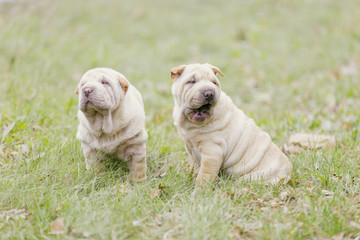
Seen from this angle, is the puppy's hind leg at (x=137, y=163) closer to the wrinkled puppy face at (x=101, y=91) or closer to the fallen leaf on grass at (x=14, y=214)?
the wrinkled puppy face at (x=101, y=91)

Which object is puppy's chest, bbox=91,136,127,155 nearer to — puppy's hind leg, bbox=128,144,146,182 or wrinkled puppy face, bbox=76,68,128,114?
puppy's hind leg, bbox=128,144,146,182

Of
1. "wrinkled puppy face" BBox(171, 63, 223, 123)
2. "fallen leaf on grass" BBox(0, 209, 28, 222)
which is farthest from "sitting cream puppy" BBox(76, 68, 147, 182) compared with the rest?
"fallen leaf on grass" BBox(0, 209, 28, 222)

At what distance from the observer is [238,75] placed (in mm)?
8430

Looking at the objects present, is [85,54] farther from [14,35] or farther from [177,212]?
[177,212]

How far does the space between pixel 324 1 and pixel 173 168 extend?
32.2 feet

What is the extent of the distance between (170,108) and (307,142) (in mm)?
2325

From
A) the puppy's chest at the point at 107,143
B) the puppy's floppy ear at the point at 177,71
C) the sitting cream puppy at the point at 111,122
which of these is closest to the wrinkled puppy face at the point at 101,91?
the sitting cream puppy at the point at 111,122

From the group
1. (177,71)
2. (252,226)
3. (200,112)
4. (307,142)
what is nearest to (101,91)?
(177,71)

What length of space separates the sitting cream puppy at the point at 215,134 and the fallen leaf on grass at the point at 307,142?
776 mm

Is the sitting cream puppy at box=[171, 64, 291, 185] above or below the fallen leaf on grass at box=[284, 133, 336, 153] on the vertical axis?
above

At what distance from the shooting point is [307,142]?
5.07m

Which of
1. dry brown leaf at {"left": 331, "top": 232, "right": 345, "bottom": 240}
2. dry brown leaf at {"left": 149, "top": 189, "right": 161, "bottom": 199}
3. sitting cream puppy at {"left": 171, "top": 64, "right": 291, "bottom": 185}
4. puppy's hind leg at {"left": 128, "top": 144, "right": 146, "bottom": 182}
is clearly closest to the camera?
dry brown leaf at {"left": 331, "top": 232, "right": 345, "bottom": 240}

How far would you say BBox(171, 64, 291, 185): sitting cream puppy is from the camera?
3.81 meters

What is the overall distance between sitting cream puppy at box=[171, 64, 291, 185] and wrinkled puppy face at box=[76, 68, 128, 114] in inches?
22.5
